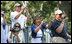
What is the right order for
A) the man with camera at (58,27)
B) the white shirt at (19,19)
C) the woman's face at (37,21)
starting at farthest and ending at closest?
the white shirt at (19,19)
the woman's face at (37,21)
the man with camera at (58,27)

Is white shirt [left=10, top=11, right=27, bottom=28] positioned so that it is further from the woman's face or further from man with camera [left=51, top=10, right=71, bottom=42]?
man with camera [left=51, top=10, right=71, bottom=42]

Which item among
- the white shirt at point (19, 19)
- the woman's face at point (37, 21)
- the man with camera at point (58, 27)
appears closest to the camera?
the man with camera at point (58, 27)

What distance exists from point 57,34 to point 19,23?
1.44 m

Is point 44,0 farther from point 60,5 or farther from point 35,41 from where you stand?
point 35,41

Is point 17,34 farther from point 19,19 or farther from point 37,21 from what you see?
point 37,21

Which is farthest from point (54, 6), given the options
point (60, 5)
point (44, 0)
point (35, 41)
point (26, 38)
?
point (35, 41)

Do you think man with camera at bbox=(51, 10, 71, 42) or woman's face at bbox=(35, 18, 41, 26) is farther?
woman's face at bbox=(35, 18, 41, 26)

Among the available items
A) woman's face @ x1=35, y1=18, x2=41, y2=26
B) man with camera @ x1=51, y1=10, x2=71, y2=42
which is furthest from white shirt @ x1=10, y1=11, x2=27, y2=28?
man with camera @ x1=51, y1=10, x2=71, y2=42

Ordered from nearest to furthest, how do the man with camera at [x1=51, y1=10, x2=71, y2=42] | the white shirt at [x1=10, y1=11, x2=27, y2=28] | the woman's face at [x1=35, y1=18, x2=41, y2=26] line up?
the man with camera at [x1=51, y1=10, x2=71, y2=42]
the woman's face at [x1=35, y1=18, x2=41, y2=26]
the white shirt at [x1=10, y1=11, x2=27, y2=28]

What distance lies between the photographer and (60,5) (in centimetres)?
1188

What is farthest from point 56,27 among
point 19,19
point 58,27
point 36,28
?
point 19,19

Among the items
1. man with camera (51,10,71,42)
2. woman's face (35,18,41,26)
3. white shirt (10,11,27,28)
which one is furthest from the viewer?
white shirt (10,11,27,28)

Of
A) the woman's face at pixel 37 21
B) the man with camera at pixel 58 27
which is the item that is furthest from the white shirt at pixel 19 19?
the man with camera at pixel 58 27

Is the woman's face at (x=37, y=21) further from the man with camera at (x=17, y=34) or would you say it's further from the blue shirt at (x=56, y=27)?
the man with camera at (x=17, y=34)
